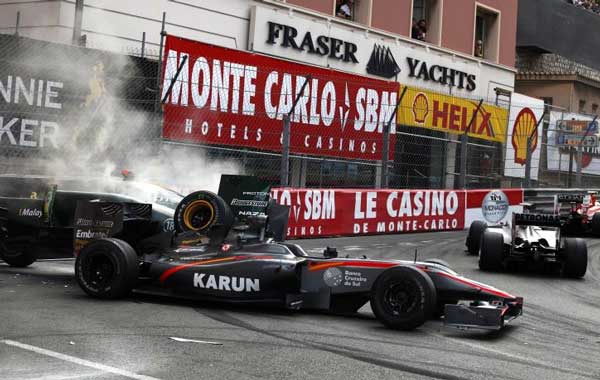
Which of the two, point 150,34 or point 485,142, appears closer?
point 150,34

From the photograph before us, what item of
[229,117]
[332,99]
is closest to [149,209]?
[229,117]

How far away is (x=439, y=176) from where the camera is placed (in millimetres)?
20500

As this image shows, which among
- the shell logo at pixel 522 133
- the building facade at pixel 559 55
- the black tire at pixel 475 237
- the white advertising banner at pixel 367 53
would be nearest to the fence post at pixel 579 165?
the shell logo at pixel 522 133

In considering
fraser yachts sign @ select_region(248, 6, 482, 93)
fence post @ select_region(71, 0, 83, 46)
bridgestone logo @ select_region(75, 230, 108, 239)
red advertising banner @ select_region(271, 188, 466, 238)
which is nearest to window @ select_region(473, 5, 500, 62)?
fraser yachts sign @ select_region(248, 6, 482, 93)

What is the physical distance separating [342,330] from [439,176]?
1382cm

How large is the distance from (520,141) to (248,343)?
61.1 ft

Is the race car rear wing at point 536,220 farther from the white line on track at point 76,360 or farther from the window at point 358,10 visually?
the window at point 358,10

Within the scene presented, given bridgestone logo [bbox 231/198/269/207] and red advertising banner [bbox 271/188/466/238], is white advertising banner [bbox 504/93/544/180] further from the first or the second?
bridgestone logo [bbox 231/198/269/207]

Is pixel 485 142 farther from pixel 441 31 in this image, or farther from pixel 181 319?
pixel 181 319

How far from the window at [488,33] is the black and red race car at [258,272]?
23.7m

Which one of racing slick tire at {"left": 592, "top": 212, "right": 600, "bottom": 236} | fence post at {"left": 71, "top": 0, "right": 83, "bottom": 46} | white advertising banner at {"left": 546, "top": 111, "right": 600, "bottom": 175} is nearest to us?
fence post at {"left": 71, "top": 0, "right": 83, "bottom": 46}

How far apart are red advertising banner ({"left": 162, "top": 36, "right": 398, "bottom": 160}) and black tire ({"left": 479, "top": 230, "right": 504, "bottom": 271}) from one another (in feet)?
15.9

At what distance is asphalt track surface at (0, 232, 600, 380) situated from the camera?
5500 millimetres

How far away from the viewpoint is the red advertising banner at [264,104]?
1485 cm
